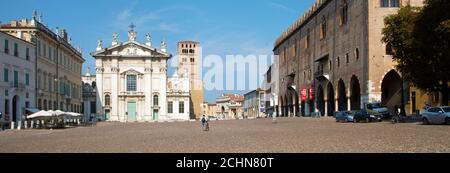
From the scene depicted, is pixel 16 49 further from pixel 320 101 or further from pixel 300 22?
pixel 300 22

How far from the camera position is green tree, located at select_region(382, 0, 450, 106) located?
103ft

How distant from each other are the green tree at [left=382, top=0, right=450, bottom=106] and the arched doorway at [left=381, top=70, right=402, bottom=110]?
14524 mm

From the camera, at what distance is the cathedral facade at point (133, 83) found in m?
86.4

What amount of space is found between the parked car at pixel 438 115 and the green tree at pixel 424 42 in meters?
3.10

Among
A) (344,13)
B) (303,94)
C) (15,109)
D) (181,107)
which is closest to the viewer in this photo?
(15,109)

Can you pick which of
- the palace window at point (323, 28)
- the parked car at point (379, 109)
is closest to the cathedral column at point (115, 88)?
the palace window at point (323, 28)

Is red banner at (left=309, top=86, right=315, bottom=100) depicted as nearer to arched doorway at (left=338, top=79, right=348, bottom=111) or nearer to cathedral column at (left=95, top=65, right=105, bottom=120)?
arched doorway at (left=338, top=79, right=348, bottom=111)

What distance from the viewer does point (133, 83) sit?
288 ft

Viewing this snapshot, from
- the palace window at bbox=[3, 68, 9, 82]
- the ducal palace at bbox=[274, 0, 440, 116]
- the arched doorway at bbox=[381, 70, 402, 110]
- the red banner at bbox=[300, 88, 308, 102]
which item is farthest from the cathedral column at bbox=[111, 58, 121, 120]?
the arched doorway at bbox=[381, 70, 402, 110]

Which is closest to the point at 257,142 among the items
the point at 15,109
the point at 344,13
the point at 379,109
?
the point at 379,109

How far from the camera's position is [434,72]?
112ft

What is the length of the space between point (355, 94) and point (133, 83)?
134 feet

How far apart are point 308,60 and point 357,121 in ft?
116
